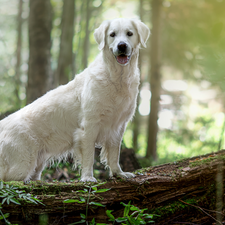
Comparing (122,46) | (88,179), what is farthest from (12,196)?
(122,46)

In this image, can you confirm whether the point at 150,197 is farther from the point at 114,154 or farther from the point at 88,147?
the point at 88,147

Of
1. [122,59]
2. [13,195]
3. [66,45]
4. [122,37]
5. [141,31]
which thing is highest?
[66,45]

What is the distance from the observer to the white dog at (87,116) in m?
3.16

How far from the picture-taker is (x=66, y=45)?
8336 mm

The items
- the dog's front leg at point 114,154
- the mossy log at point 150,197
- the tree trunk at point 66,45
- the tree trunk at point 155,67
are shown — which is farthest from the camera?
the tree trunk at point 66,45

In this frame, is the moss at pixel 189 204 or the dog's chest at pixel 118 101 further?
the dog's chest at pixel 118 101

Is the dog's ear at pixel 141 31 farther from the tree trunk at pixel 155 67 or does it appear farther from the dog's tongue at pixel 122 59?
the tree trunk at pixel 155 67

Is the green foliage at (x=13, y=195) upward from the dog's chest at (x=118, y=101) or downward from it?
downward

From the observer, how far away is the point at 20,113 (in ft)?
11.6

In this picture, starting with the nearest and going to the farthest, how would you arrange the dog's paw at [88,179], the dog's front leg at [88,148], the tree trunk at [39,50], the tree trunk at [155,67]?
1. the dog's paw at [88,179]
2. the dog's front leg at [88,148]
3. the tree trunk at [39,50]
4. the tree trunk at [155,67]

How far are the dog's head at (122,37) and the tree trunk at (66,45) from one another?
4532 millimetres

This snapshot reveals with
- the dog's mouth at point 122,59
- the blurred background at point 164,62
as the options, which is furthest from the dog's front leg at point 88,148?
the blurred background at point 164,62

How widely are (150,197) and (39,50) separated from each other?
4.96 m

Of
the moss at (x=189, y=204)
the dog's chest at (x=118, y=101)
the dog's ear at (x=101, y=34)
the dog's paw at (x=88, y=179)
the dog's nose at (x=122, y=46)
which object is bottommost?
the moss at (x=189, y=204)
